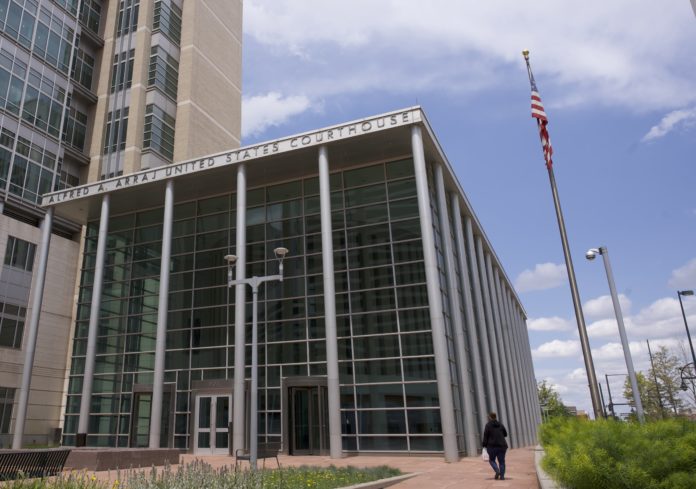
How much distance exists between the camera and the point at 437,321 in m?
21.6

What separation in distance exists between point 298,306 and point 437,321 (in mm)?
8497

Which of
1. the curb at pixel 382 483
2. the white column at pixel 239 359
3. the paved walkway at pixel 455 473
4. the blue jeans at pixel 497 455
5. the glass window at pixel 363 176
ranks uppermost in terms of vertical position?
the glass window at pixel 363 176

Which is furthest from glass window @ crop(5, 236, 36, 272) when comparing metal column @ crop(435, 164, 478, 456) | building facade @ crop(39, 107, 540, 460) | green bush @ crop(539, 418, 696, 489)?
green bush @ crop(539, 418, 696, 489)

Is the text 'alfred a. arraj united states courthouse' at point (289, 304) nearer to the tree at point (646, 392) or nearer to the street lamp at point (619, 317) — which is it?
the street lamp at point (619, 317)

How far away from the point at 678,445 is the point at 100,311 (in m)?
33.0

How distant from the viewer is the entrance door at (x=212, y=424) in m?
25.3

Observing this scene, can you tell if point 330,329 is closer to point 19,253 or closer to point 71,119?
point 19,253

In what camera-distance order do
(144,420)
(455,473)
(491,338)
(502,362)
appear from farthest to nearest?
(502,362) < (491,338) < (144,420) < (455,473)

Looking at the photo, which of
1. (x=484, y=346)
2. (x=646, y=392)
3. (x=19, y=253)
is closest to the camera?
(x=484, y=346)

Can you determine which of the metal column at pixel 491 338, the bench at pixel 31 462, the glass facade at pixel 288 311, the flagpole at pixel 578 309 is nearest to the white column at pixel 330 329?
the glass facade at pixel 288 311

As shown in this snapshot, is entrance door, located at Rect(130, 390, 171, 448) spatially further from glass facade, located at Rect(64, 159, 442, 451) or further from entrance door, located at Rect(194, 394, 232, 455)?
entrance door, located at Rect(194, 394, 232, 455)

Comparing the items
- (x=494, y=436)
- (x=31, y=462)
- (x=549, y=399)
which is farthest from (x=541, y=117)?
(x=549, y=399)

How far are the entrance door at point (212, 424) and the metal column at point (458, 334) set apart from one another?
452 inches

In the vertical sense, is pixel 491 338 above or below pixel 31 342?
below
